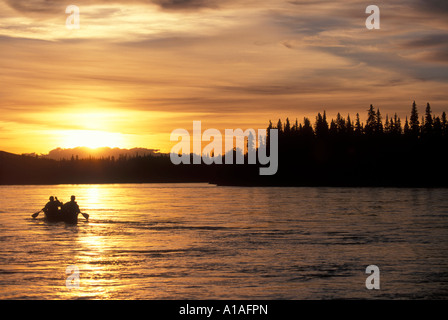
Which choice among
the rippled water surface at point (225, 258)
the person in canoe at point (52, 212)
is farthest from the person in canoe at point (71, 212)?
the person in canoe at point (52, 212)

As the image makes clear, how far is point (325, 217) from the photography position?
2657 inches

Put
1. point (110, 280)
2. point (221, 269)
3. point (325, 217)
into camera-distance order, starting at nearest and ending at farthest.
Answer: point (110, 280) → point (221, 269) → point (325, 217)

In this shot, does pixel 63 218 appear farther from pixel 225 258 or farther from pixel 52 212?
pixel 225 258

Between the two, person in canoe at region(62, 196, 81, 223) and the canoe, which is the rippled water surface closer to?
the canoe

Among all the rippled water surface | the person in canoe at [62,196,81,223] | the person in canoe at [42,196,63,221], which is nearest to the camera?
the rippled water surface

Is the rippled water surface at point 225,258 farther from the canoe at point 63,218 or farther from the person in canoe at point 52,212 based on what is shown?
the person in canoe at point 52,212

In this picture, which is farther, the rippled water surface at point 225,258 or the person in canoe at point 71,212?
the person in canoe at point 71,212

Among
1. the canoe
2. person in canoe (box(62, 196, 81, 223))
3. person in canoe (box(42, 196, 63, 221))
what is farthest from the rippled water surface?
person in canoe (box(42, 196, 63, 221))

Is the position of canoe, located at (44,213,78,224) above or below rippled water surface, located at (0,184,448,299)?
above

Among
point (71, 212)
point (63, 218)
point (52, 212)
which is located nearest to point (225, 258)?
point (71, 212)

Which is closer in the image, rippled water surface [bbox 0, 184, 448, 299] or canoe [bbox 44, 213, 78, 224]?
rippled water surface [bbox 0, 184, 448, 299]

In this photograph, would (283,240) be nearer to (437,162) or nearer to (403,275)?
(403,275)
